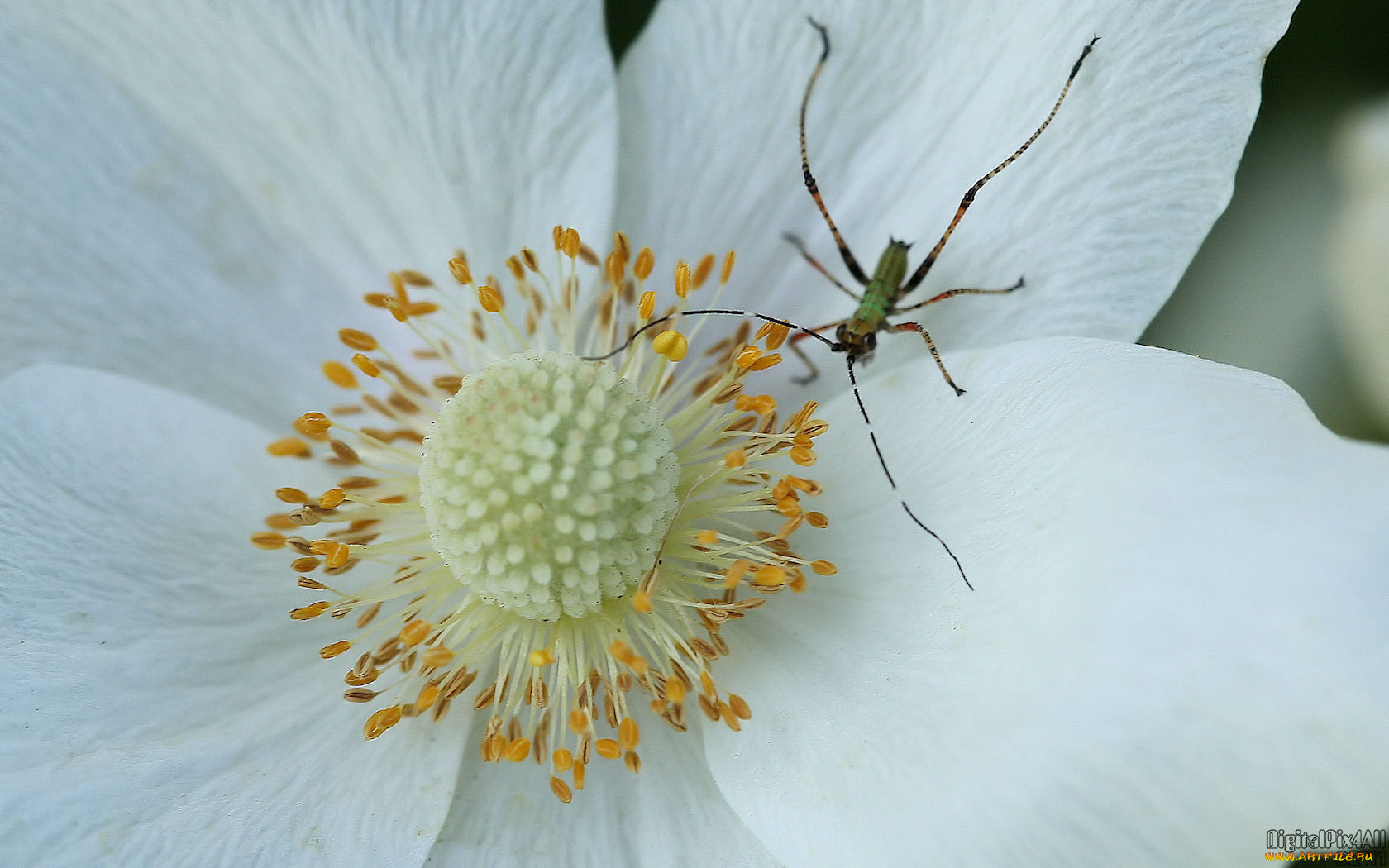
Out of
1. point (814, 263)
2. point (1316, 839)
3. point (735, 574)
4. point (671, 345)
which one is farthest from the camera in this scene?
point (814, 263)

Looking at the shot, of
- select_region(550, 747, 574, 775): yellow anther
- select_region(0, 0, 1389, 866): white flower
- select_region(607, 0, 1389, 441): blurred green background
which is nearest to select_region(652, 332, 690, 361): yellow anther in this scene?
select_region(0, 0, 1389, 866): white flower

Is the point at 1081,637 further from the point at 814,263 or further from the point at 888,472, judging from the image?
the point at 814,263

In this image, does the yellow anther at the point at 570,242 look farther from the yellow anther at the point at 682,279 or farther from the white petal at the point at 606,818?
the white petal at the point at 606,818

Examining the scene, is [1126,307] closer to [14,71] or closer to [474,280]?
[474,280]

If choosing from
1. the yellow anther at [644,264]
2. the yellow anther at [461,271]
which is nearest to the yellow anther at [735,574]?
the yellow anther at [644,264]

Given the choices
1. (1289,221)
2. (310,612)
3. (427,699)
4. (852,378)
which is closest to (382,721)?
(427,699)

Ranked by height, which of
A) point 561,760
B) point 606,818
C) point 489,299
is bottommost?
point 606,818
